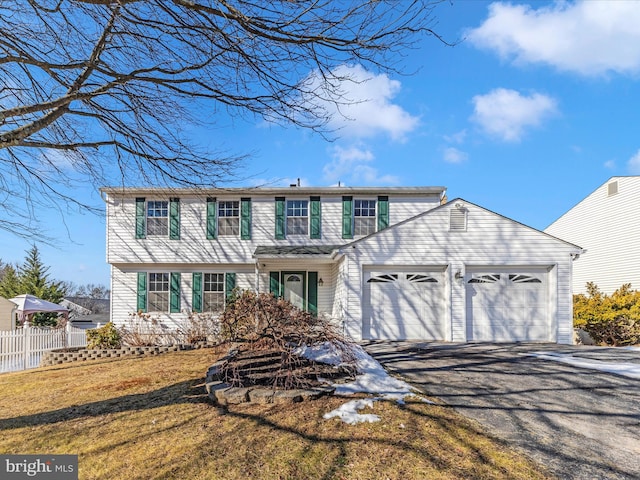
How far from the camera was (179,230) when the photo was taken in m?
13.5

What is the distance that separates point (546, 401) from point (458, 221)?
662 cm

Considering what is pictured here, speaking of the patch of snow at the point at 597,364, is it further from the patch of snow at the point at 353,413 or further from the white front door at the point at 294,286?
the white front door at the point at 294,286

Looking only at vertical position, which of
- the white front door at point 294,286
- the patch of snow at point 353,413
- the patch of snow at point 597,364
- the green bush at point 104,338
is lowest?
the green bush at point 104,338

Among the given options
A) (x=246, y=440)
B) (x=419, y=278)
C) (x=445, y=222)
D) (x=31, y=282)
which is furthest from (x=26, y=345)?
(x=31, y=282)

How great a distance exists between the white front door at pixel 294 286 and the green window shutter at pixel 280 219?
149cm

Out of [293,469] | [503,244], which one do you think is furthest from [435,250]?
[293,469]

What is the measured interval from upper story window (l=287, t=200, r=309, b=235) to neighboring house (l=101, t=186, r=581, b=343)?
0.12 ft

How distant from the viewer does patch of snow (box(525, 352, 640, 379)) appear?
6.54 m

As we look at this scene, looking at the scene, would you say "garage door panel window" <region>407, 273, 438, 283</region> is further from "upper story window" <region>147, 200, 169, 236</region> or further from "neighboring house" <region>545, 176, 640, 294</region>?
"upper story window" <region>147, 200, 169, 236</region>

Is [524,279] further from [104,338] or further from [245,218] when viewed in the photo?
[104,338]

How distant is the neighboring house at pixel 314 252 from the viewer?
1070 centimetres

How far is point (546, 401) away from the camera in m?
4.83

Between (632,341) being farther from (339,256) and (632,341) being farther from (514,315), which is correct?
(339,256)

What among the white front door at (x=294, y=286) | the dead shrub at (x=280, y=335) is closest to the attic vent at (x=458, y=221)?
the white front door at (x=294, y=286)
